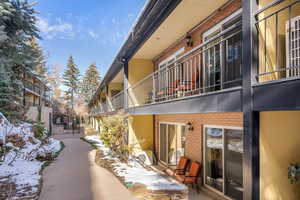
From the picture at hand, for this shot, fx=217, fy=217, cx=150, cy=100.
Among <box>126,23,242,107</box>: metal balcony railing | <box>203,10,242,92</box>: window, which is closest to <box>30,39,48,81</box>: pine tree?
<box>126,23,242,107</box>: metal balcony railing

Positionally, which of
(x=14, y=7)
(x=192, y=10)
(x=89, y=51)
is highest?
(x=89, y=51)

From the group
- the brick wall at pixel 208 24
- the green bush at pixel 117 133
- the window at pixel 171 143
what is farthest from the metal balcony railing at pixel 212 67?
the green bush at pixel 117 133

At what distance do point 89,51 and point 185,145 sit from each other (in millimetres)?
54406

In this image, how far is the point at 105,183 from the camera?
24.6ft

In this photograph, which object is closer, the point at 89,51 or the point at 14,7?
the point at 14,7

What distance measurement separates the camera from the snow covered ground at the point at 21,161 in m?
7.14

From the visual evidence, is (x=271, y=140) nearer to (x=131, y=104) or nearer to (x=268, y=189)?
(x=268, y=189)

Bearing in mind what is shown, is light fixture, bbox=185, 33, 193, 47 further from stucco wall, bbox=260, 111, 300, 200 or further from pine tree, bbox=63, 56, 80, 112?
pine tree, bbox=63, 56, 80, 112

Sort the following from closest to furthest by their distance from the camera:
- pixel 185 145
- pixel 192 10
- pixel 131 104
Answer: pixel 192 10 < pixel 185 145 < pixel 131 104

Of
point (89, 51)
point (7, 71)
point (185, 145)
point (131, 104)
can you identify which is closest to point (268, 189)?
point (185, 145)

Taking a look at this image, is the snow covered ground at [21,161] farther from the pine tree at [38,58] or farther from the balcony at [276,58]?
the balcony at [276,58]

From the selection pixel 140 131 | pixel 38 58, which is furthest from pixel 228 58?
pixel 38 58

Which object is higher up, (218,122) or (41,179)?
(218,122)

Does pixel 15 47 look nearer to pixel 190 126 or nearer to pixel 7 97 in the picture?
pixel 7 97
